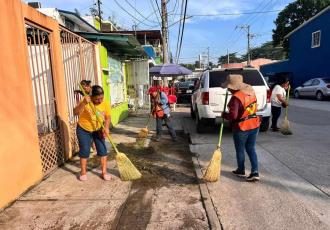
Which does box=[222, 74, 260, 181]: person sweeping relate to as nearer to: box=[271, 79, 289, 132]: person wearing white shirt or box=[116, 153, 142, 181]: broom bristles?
box=[116, 153, 142, 181]: broom bristles

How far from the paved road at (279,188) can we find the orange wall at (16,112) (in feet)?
8.84

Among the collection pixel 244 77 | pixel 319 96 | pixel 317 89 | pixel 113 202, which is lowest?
pixel 319 96

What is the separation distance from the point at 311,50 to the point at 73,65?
24.8m

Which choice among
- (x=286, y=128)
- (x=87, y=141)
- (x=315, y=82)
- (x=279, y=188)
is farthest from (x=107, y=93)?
(x=315, y=82)

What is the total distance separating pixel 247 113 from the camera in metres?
4.93

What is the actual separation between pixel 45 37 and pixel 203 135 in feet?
16.2

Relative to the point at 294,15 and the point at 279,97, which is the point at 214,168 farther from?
the point at 294,15

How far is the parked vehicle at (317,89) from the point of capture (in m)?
19.7

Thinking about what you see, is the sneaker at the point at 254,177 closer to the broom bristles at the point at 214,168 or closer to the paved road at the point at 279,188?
the paved road at the point at 279,188

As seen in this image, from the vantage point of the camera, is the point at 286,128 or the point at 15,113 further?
the point at 286,128

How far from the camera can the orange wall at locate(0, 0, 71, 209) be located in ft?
14.0

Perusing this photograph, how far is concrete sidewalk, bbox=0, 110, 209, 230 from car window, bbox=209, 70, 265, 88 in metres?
3.06

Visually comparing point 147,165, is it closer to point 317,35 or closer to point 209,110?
point 209,110

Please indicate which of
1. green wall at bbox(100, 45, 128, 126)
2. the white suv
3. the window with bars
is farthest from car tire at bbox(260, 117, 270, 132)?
the window with bars
